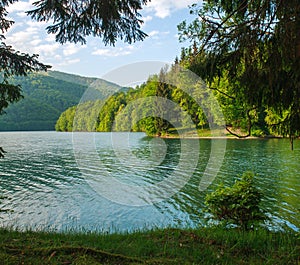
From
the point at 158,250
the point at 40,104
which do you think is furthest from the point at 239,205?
the point at 40,104

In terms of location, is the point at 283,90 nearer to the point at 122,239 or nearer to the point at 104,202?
the point at 122,239

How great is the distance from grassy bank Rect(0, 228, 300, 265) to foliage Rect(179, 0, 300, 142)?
178 centimetres

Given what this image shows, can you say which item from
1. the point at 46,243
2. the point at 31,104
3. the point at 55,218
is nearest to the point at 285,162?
the point at 55,218

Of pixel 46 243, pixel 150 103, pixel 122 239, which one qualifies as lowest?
pixel 122 239

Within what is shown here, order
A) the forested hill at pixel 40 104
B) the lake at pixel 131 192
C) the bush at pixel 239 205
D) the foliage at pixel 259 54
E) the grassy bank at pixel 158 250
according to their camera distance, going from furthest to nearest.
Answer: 1. the forested hill at pixel 40 104
2. the lake at pixel 131 192
3. the bush at pixel 239 205
4. the foliage at pixel 259 54
5. the grassy bank at pixel 158 250

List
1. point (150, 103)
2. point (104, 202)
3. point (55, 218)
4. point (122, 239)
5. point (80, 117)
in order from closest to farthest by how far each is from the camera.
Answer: point (122, 239) < point (55, 218) < point (104, 202) < point (150, 103) < point (80, 117)

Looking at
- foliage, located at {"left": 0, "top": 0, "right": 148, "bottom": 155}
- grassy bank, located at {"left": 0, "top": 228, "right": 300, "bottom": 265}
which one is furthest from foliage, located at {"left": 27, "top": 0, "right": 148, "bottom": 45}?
grassy bank, located at {"left": 0, "top": 228, "right": 300, "bottom": 265}

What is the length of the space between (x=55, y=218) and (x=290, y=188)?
433 inches

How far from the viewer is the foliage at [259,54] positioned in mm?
3377

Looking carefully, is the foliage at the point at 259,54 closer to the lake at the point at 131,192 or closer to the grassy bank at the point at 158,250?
the grassy bank at the point at 158,250

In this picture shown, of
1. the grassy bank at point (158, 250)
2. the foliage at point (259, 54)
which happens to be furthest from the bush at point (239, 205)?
the foliage at point (259, 54)

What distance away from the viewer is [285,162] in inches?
810

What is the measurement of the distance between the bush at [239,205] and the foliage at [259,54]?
2220 mm

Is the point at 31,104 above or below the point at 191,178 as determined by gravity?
above
